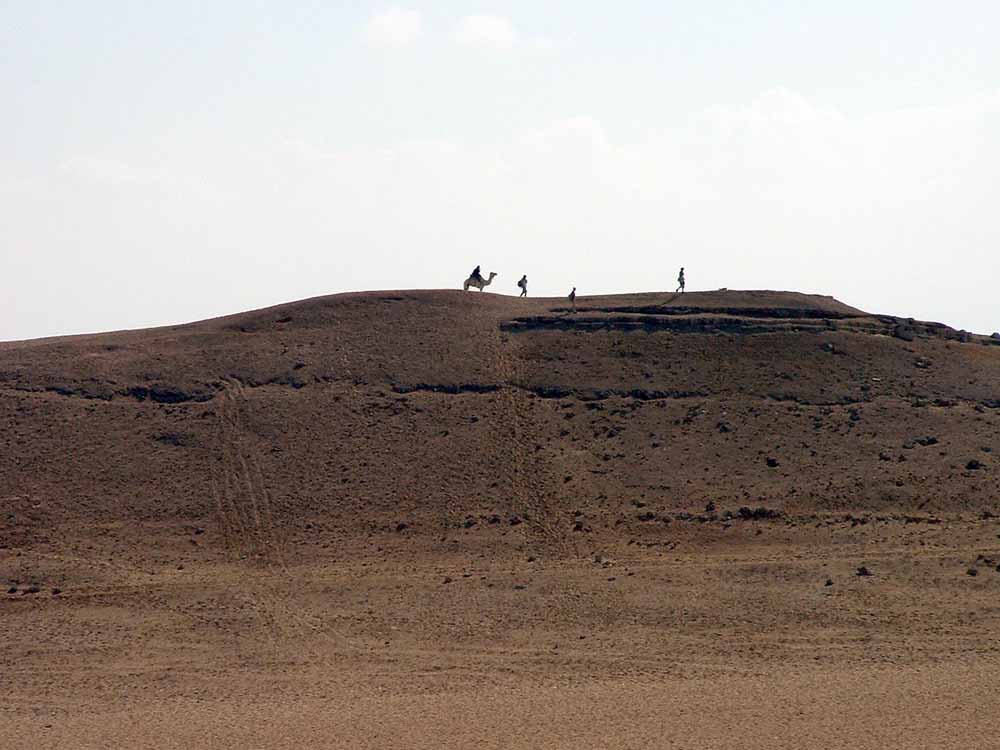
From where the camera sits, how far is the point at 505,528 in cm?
3462

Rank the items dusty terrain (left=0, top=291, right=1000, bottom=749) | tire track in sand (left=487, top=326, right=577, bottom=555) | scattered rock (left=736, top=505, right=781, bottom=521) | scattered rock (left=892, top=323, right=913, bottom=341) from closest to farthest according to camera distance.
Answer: dusty terrain (left=0, top=291, right=1000, bottom=749)
tire track in sand (left=487, top=326, right=577, bottom=555)
scattered rock (left=736, top=505, right=781, bottom=521)
scattered rock (left=892, top=323, right=913, bottom=341)

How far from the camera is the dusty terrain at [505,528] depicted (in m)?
23.3

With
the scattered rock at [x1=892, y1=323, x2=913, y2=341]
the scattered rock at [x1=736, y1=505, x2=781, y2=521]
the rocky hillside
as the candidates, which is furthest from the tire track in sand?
the scattered rock at [x1=892, y1=323, x2=913, y2=341]

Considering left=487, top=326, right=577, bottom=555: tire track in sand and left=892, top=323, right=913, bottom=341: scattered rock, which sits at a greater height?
left=892, top=323, right=913, bottom=341: scattered rock

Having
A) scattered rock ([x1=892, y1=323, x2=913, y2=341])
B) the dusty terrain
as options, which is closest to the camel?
the dusty terrain

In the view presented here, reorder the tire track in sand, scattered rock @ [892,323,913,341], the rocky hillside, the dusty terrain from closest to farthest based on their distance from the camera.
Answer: the dusty terrain < the tire track in sand < the rocky hillside < scattered rock @ [892,323,913,341]

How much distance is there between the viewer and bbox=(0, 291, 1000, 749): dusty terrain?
23.3 metres

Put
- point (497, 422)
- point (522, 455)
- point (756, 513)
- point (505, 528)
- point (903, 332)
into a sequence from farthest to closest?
point (903, 332), point (497, 422), point (522, 455), point (756, 513), point (505, 528)

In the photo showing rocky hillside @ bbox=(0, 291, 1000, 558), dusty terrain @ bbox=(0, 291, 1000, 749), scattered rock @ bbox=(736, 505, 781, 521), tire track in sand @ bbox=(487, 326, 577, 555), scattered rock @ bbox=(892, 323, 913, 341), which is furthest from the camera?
scattered rock @ bbox=(892, 323, 913, 341)

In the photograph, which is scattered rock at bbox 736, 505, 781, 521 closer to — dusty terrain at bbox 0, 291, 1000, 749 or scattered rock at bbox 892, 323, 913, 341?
dusty terrain at bbox 0, 291, 1000, 749

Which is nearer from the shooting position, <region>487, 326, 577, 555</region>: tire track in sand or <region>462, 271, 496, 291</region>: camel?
<region>487, 326, 577, 555</region>: tire track in sand

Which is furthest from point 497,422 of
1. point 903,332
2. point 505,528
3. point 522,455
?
point 903,332

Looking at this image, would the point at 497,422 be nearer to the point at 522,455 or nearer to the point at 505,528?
the point at 522,455

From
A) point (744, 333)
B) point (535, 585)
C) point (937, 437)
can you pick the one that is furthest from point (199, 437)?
point (937, 437)
